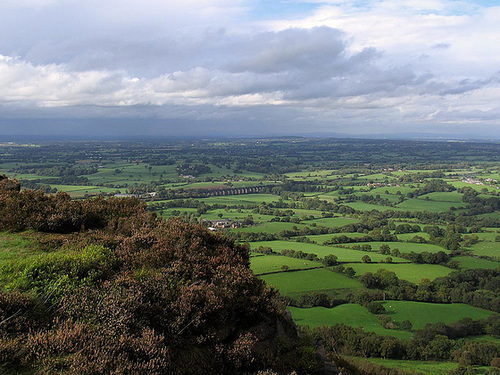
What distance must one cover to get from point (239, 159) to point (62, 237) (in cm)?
17716

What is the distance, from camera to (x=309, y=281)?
125 ft

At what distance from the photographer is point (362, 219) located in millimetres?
76500

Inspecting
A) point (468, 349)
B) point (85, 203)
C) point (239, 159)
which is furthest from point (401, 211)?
point (239, 159)

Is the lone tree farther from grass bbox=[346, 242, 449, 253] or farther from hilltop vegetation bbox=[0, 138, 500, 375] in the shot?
A: grass bbox=[346, 242, 449, 253]

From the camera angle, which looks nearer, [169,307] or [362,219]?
[169,307]

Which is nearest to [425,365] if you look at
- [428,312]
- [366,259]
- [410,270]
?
[428,312]

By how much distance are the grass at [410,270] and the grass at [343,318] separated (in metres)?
8.89

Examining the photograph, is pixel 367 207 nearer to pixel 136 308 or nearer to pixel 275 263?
pixel 275 263

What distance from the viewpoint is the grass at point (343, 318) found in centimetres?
2951

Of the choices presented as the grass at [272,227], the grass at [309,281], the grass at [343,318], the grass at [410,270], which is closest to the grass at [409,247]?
the grass at [410,270]

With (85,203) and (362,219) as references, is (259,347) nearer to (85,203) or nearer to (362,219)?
(85,203)

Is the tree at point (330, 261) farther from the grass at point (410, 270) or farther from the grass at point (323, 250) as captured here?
the grass at point (410, 270)

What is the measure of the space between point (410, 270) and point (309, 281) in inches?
592

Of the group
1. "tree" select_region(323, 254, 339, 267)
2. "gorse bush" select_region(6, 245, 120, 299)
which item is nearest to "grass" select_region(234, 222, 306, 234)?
"tree" select_region(323, 254, 339, 267)
